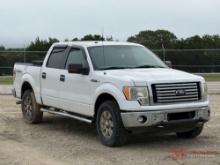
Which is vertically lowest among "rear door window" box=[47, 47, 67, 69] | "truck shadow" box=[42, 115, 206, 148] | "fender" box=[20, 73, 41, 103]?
"truck shadow" box=[42, 115, 206, 148]

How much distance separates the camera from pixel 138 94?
9570 mm

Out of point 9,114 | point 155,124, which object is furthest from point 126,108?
point 9,114

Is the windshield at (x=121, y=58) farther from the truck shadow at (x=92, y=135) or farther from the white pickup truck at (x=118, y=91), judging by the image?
the truck shadow at (x=92, y=135)

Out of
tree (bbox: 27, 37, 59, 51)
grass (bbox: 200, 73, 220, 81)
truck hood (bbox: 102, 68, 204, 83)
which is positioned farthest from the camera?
tree (bbox: 27, 37, 59, 51)

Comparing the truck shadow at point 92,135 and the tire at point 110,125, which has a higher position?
the tire at point 110,125

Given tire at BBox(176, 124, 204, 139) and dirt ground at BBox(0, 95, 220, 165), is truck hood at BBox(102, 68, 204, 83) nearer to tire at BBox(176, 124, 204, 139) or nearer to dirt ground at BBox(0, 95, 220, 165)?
tire at BBox(176, 124, 204, 139)

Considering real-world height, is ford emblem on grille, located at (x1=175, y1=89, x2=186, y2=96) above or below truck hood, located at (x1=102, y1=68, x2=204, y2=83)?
below

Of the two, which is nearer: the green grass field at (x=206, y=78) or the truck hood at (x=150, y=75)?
the truck hood at (x=150, y=75)

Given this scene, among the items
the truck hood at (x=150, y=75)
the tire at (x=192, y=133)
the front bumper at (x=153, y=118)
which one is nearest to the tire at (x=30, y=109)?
the truck hood at (x=150, y=75)

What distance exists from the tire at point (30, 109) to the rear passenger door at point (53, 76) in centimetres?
58

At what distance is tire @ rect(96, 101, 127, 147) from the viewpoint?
9.80 meters

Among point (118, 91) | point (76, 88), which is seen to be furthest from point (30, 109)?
point (118, 91)

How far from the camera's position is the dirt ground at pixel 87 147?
8.84 meters

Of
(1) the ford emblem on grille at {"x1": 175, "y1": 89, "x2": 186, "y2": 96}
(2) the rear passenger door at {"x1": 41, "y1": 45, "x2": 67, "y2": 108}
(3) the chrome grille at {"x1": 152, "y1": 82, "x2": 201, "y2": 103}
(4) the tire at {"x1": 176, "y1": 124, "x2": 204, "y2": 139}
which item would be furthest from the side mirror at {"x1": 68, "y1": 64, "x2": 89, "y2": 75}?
(4) the tire at {"x1": 176, "y1": 124, "x2": 204, "y2": 139}
